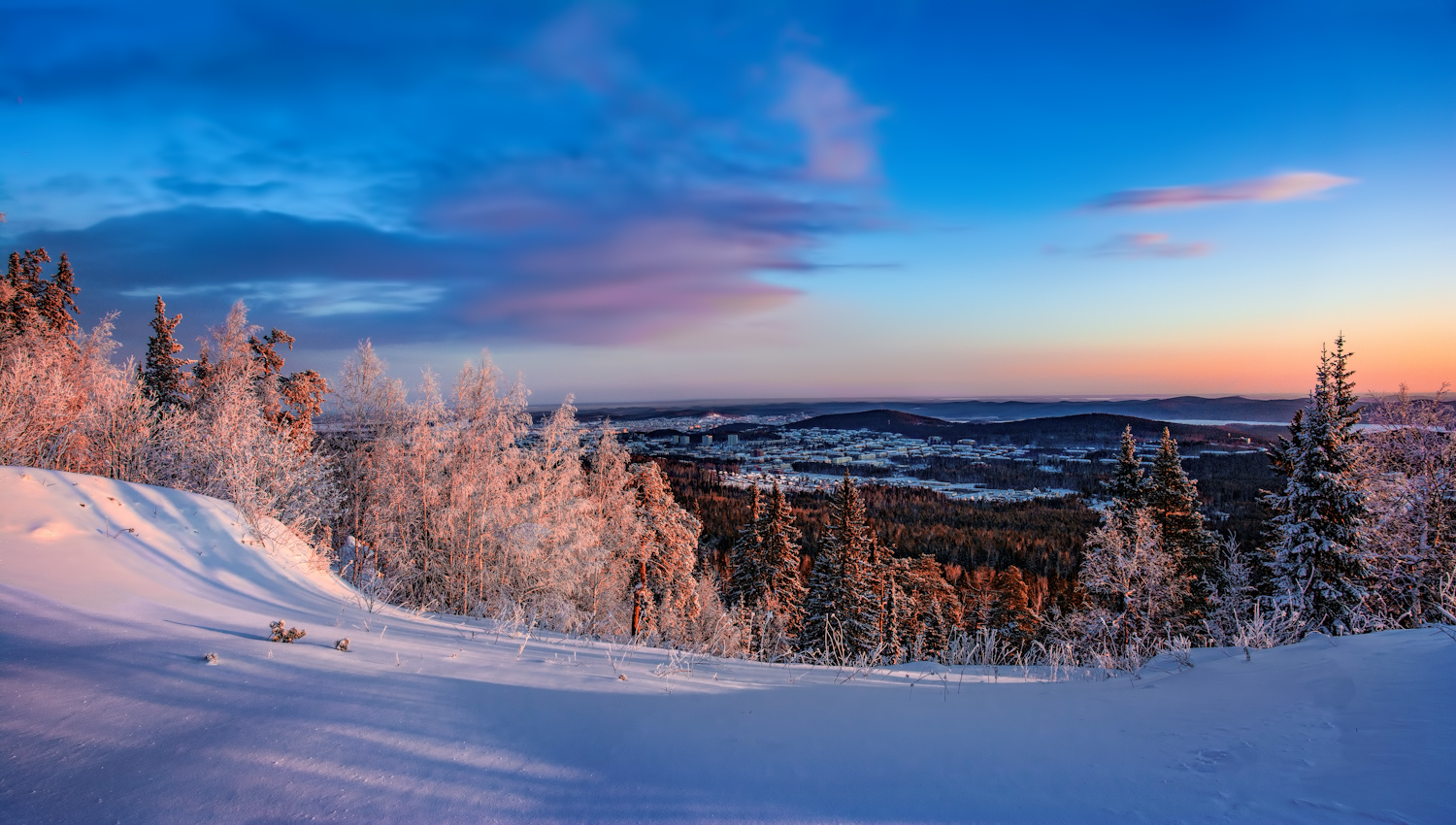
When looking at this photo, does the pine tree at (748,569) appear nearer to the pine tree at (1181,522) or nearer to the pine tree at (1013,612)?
the pine tree at (1013,612)

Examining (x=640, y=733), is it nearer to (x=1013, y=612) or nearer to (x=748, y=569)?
(x=748, y=569)

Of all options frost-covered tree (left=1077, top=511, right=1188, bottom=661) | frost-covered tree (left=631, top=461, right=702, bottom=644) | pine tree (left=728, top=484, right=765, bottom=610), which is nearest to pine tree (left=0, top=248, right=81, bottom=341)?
frost-covered tree (left=631, top=461, right=702, bottom=644)

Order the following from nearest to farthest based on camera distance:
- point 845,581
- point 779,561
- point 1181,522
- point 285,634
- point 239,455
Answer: point 285,634
point 239,455
point 1181,522
point 845,581
point 779,561

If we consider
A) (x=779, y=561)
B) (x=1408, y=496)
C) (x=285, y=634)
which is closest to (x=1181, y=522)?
(x=1408, y=496)

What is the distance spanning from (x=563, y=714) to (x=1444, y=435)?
21767mm

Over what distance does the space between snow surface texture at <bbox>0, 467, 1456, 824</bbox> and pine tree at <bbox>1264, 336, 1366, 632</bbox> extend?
16453 millimetres

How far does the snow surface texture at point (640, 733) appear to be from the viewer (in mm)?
2225

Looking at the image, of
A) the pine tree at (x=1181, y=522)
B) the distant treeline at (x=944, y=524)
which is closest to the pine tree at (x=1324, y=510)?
the pine tree at (x=1181, y=522)

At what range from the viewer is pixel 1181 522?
2377 cm

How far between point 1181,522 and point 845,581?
1422 cm

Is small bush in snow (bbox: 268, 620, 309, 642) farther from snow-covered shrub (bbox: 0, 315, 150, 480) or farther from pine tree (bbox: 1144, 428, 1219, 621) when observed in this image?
pine tree (bbox: 1144, 428, 1219, 621)

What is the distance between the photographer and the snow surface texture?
7.30 ft

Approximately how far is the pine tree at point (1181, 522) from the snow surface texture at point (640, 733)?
74.4 ft

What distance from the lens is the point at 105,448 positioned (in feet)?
58.2
